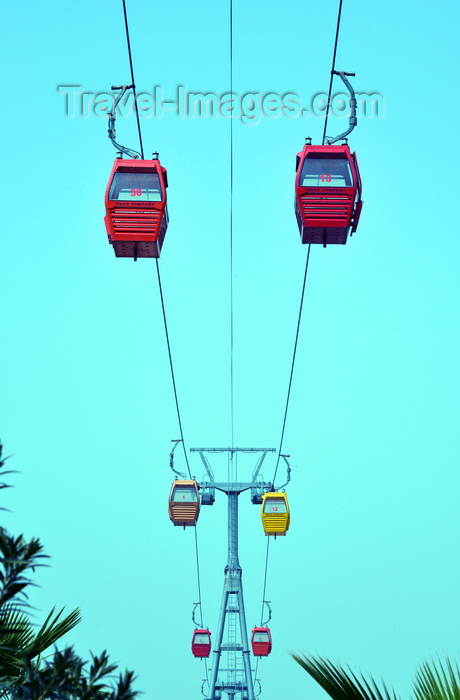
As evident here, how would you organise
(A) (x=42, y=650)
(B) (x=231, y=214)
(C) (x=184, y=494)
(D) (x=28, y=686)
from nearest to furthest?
1. (D) (x=28, y=686)
2. (A) (x=42, y=650)
3. (B) (x=231, y=214)
4. (C) (x=184, y=494)

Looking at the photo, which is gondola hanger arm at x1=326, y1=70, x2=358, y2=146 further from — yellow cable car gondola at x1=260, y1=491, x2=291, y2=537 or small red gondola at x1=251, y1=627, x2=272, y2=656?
small red gondola at x1=251, y1=627, x2=272, y2=656

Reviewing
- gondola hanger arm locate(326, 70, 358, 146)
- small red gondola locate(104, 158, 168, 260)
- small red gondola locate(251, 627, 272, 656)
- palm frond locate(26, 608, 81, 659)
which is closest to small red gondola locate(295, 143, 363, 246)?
gondola hanger arm locate(326, 70, 358, 146)

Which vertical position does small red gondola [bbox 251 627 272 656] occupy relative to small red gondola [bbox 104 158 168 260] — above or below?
above

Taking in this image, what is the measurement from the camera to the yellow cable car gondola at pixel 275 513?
1122 inches

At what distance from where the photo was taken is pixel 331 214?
462 inches

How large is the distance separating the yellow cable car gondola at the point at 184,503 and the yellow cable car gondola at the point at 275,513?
1.90m

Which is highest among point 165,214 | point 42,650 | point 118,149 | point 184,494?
point 184,494

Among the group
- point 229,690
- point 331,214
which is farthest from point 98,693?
point 229,690

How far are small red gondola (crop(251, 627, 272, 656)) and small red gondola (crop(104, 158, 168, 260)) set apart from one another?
82.2ft

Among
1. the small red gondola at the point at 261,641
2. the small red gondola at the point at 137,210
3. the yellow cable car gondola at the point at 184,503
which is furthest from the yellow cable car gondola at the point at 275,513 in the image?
the small red gondola at the point at 137,210

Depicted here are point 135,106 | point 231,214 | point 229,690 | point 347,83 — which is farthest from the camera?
point 229,690

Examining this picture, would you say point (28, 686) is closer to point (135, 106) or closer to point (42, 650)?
point (42, 650)

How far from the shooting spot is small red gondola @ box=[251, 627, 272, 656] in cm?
3478

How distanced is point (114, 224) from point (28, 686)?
343 inches
